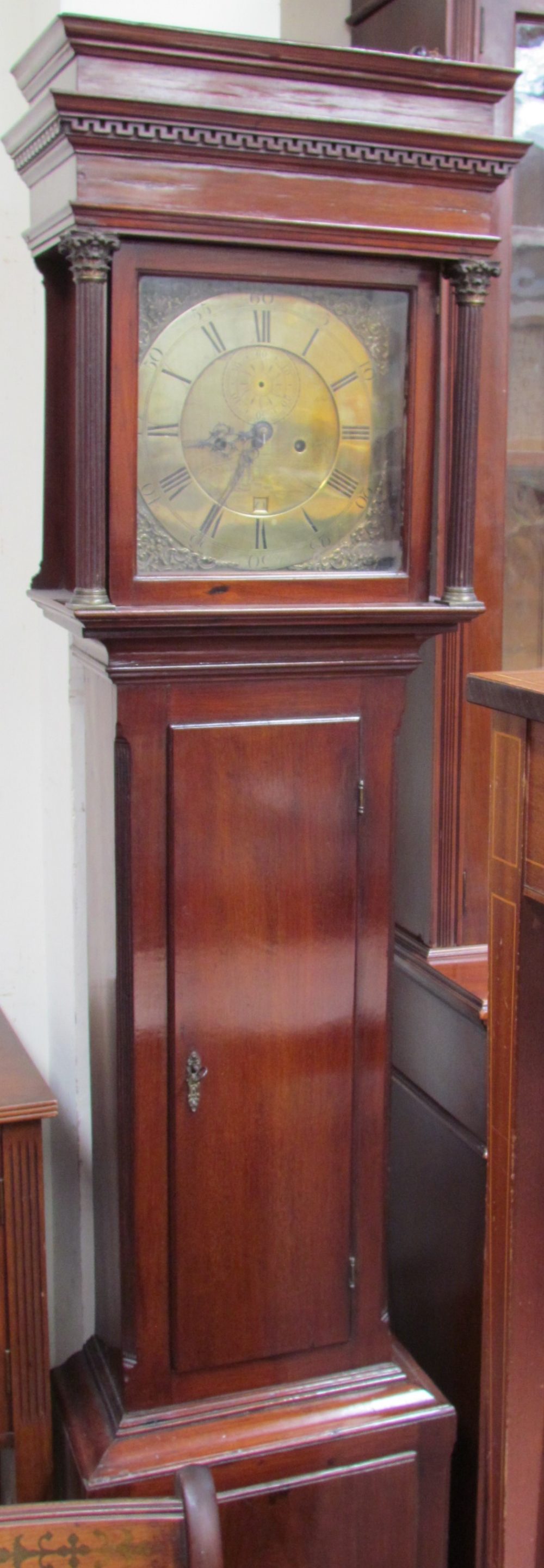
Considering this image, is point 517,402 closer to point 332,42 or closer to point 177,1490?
point 332,42

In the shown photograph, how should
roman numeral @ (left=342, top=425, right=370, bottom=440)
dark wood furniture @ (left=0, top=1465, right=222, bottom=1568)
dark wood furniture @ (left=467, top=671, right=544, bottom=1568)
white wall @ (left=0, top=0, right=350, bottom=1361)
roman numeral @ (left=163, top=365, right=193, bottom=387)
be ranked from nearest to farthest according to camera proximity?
dark wood furniture @ (left=0, top=1465, right=222, bottom=1568)
dark wood furniture @ (left=467, top=671, right=544, bottom=1568)
roman numeral @ (left=163, top=365, right=193, bottom=387)
roman numeral @ (left=342, top=425, right=370, bottom=440)
white wall @ (left=0, top=0, right=350, bottom=1361)

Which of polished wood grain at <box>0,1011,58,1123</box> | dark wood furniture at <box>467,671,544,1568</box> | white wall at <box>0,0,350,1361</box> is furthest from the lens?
white wall at <box>0,0,350,1361</box>

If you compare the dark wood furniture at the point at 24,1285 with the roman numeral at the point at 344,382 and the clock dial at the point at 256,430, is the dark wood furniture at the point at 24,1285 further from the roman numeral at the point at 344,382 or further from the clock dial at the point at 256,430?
the roman numeral at the point at 344,382

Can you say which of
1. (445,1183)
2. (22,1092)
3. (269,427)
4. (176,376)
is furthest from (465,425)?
(445,1183)

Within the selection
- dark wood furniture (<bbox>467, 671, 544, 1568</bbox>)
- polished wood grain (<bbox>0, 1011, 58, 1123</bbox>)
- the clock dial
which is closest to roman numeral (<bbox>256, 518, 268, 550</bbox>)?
the clock dial

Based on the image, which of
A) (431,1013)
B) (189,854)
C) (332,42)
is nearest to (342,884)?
(189,854)

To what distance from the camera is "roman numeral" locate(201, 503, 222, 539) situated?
5.04ft

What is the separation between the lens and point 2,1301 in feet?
5.67

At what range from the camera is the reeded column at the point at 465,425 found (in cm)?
156

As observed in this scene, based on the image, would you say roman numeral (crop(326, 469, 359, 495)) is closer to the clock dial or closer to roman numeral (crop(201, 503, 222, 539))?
the clock dial

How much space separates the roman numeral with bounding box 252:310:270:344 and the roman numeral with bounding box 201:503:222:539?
0.18 meters

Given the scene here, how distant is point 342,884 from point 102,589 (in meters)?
0.47

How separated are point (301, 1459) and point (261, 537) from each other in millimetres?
1091

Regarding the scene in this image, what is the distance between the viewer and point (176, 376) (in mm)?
1487
